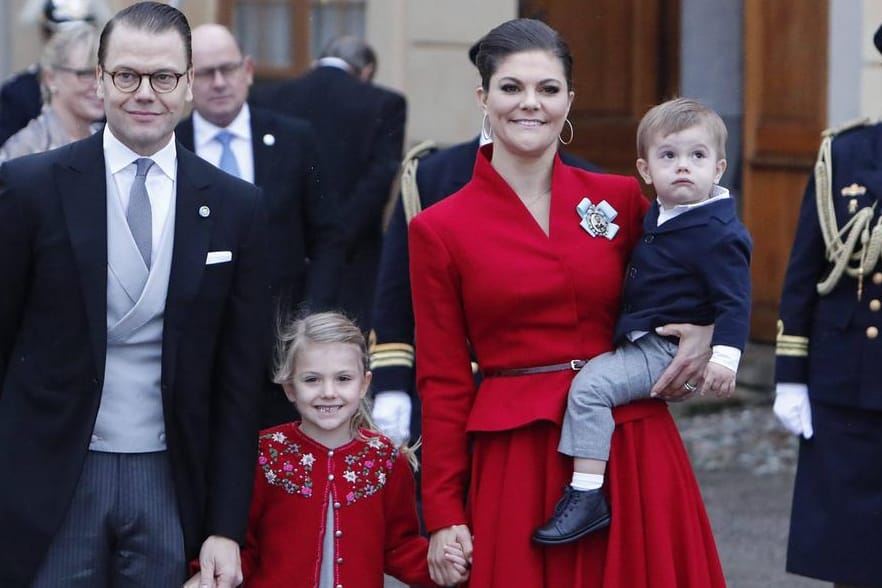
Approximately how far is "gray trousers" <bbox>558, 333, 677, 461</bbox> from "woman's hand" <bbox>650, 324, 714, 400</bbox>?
2cm

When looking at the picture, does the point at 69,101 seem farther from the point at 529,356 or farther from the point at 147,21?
the point at 529,356

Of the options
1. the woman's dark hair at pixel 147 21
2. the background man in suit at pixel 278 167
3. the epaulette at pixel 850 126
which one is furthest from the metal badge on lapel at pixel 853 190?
the woman's dark hair at pixel 147 21

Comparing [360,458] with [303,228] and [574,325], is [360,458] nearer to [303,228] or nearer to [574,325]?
[574,325]

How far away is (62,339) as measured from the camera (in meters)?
3.70

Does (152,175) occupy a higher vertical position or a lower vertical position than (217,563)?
higher

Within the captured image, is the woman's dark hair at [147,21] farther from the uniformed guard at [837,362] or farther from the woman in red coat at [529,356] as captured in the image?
the uniformed guard at [837,362]

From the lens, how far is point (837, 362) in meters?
5.15

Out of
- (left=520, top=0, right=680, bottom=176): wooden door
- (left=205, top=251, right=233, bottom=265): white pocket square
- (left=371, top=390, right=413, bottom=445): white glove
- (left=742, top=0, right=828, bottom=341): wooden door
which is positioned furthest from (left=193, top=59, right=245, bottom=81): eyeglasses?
(left=520, top=0, right=680, bottom=176): wooden door

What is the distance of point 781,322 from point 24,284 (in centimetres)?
238

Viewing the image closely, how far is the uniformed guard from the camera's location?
512 centimetres

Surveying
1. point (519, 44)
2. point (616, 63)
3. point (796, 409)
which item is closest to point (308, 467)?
point (519, 44)

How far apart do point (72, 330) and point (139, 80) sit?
52 cm

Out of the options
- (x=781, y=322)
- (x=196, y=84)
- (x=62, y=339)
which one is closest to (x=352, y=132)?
(x=196, y=84)

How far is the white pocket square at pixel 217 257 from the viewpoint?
3.79 meters
